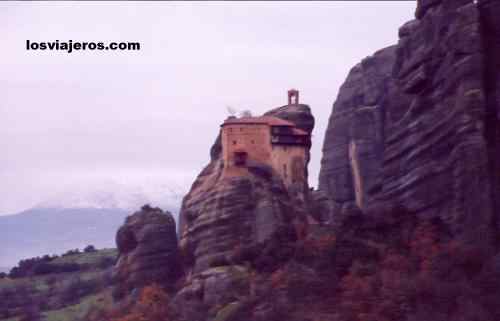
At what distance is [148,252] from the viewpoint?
86562mm

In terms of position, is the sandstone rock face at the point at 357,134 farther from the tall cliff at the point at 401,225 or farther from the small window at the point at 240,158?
the tall cliff at the point at 401,225

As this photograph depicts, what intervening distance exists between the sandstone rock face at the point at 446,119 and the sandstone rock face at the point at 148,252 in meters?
18.8

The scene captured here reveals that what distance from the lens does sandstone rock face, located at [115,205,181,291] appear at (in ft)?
279

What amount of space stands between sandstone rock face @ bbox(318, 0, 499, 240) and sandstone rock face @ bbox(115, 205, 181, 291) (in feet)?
61.6

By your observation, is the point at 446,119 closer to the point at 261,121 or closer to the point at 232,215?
the point at 232,215

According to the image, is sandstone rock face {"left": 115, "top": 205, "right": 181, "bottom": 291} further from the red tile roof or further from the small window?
the red tile roof

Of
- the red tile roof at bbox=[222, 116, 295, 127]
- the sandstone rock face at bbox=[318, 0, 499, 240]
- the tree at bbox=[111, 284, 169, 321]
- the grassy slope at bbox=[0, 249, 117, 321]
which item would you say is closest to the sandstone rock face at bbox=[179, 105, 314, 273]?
the tree at bbox=[111, 284, 169, 321]

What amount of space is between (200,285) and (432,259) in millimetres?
20835

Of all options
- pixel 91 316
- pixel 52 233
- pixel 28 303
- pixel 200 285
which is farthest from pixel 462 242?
pixel 52 233

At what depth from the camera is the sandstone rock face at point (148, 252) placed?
8512 centimetres

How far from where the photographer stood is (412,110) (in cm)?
6694

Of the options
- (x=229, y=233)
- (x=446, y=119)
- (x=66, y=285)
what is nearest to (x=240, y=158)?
(x=229, y=233)

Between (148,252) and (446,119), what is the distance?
3289cm

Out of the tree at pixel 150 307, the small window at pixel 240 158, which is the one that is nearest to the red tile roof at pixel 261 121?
the small window at pixel 240 158
